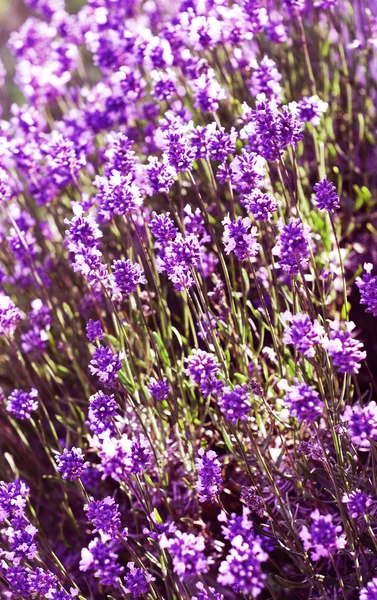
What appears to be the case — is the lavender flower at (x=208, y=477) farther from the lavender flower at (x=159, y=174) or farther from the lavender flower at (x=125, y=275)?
the lavender flower at (x=159, y=174)

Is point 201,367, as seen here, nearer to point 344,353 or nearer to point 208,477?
point 208,477

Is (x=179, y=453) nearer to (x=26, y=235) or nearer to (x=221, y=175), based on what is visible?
(x=221, y=175)

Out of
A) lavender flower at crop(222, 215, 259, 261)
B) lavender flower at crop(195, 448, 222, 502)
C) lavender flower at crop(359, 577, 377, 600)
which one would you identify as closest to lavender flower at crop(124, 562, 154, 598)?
lavender flower at crop(195, 448, 222, 502)

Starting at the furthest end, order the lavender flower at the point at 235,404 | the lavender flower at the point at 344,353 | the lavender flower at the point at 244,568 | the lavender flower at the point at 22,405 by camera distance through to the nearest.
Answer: the lavender flower at the point at 22,405 < the lavender flower at the point at 235,404 < the lavender flower at the point at 344,353 < the lavender flower at the point at 244,568

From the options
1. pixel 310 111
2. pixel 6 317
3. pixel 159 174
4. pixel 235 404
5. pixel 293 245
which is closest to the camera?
pixel 235 404

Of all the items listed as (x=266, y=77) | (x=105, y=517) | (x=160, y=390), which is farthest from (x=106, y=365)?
(x=266, y=77)

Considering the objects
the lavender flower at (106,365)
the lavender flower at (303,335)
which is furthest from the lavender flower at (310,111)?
the lavender flower at (106,365)

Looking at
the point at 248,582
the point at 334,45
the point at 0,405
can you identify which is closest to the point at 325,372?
the point at 248,582

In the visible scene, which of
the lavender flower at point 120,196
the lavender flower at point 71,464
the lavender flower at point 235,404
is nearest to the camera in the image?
the lavender flower at point 235,404

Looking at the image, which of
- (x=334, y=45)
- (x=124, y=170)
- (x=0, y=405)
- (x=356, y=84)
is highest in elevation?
(x=334, y=45)
